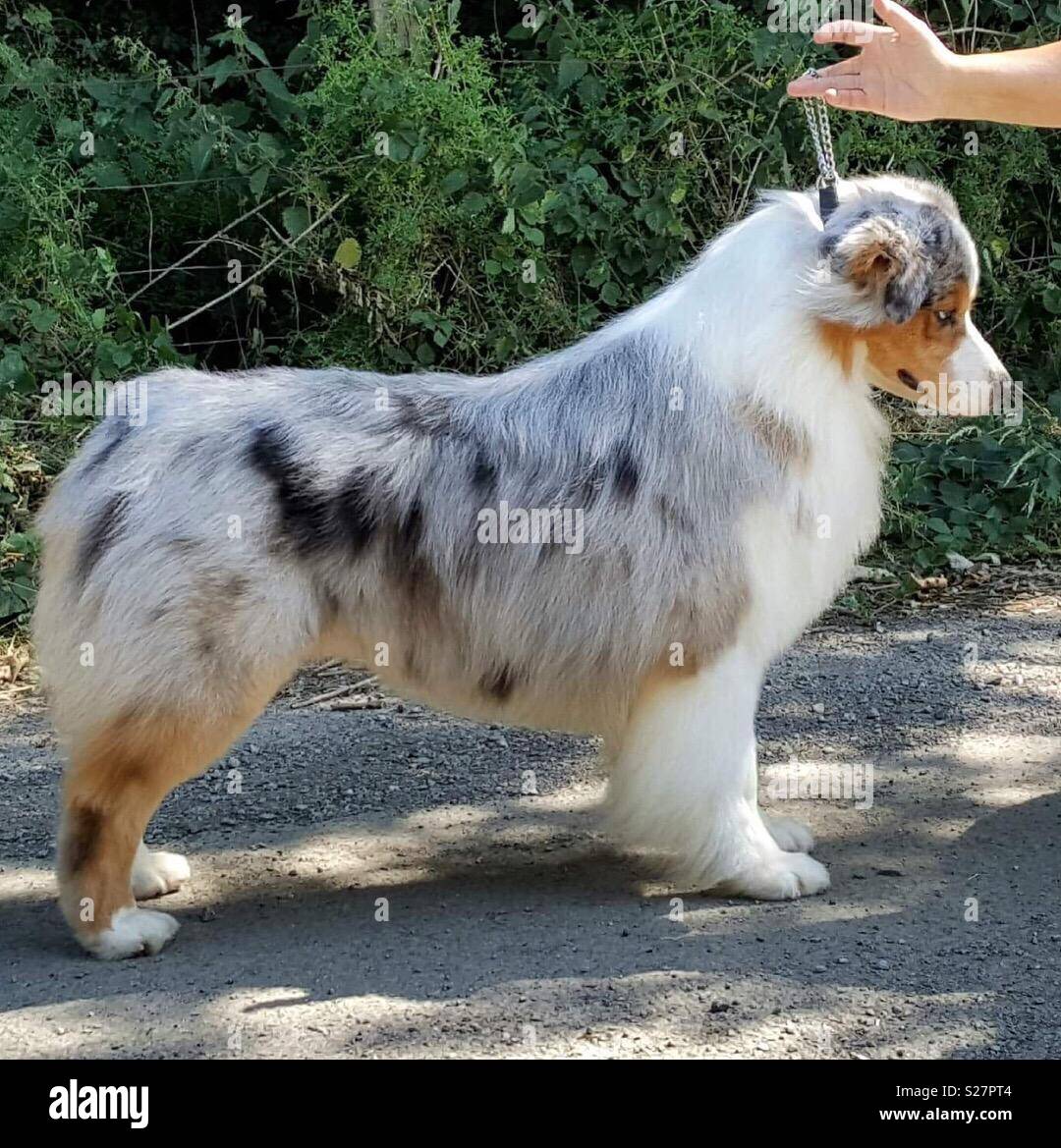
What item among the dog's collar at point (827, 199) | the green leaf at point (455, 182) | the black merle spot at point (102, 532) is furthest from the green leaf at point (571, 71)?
the black merle spot at point (102, 532)

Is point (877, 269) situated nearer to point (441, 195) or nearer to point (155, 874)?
point (155, 874)

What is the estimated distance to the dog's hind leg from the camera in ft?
13.3

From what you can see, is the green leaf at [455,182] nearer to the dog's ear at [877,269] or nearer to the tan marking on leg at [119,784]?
the dog's ear at [877,269]

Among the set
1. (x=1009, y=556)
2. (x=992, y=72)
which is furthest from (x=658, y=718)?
(x=1009, y=556)

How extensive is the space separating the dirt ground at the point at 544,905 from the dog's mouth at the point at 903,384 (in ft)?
4.72

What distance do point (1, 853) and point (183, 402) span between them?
1.78m

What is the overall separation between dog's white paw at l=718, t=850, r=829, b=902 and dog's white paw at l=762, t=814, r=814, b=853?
0.63 feet

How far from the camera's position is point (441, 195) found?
8.19 metres

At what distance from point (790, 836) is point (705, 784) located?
56 centimetres

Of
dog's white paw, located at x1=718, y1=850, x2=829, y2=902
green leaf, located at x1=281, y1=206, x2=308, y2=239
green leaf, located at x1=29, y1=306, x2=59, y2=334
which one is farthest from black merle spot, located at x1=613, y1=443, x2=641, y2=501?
green leaf, located at x1=29, y1=306, x2=59, y2=334

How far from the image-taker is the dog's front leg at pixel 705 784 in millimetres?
4375

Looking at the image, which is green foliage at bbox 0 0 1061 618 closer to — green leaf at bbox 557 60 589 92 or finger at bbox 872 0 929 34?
green leaf at bbox 557 60 589 92

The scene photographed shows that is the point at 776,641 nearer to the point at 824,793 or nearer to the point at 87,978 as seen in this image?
the point at 824,793

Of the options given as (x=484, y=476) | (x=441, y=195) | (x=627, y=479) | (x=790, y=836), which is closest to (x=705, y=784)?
(x=790, y=836)
